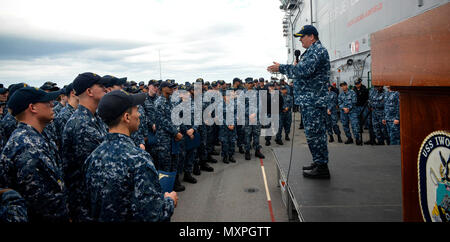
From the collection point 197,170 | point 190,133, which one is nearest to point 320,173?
point 190,133

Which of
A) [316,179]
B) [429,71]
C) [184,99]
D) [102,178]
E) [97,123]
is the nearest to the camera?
[429,71]

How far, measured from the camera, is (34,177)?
1665 mm

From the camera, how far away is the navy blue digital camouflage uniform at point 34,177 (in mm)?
1661

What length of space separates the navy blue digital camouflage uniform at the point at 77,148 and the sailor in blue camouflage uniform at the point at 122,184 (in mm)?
846

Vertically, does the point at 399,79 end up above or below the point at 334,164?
above

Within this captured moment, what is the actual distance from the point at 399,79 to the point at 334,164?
2.87 metres

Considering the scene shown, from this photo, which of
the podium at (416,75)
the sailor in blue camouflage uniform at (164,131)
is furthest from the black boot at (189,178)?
the podium at (416,75)

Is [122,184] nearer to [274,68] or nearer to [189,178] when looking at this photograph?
[274,68]

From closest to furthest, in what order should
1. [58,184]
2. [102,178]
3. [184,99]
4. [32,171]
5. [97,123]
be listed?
[102,178]
[32,171]
[58,184]
[97,123]
[184,99]

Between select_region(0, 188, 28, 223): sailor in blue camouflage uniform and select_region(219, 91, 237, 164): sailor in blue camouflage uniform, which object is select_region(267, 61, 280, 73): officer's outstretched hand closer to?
select_region(0, 188, 28, 223): sailor in blue camouflage uniform

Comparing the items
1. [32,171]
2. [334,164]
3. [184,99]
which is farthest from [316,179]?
[184,99]
